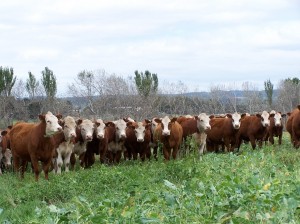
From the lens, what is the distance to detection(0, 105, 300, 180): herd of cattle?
14508mm

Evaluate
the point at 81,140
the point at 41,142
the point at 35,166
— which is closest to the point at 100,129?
the point at 81,140

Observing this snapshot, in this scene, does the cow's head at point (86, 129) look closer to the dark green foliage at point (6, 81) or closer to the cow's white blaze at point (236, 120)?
the cow's white blaze at point (236, 120)

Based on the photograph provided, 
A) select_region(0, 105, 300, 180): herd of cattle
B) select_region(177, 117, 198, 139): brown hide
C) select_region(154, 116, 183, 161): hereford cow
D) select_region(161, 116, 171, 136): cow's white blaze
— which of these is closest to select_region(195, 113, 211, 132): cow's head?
select_region(0, 105, 300, 180): herd of cattle

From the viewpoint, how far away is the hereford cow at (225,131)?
20312 mm

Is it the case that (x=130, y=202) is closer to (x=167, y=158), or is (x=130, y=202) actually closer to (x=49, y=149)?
(x=49, y=149)

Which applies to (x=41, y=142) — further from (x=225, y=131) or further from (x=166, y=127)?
(x=225, y=131)

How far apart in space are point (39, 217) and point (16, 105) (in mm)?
46176

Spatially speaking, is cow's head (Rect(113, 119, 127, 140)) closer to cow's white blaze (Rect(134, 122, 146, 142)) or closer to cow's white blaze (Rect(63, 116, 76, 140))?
cow's white blaze (Rect(134, 122, 146, 142))

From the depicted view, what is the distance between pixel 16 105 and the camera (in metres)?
49.7

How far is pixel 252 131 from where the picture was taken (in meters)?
20.3

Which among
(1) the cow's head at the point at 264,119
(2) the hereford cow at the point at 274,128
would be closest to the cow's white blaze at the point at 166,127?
(1) the cow's head at the point at 264,119

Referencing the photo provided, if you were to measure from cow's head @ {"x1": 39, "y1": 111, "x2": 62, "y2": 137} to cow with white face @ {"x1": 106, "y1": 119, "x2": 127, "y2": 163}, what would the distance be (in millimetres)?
5028

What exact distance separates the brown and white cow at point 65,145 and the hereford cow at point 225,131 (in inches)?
255

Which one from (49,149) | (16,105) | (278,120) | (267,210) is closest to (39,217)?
(267,210)
